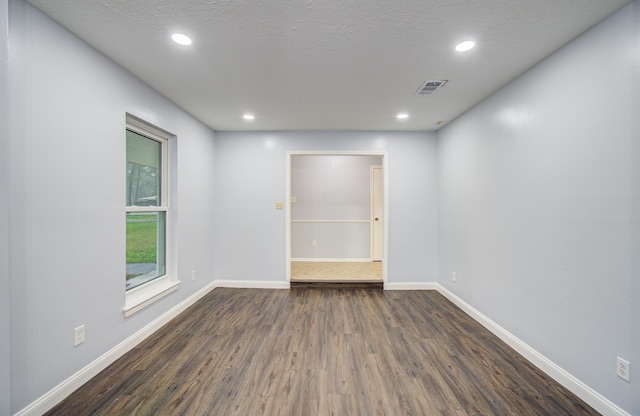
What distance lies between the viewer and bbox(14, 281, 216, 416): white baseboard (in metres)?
1.54

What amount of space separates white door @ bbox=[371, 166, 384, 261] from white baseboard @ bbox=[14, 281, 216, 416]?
3.97m

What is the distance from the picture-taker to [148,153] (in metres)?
2.77

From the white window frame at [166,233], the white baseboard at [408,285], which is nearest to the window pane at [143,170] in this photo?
the white window frame at [166,233]

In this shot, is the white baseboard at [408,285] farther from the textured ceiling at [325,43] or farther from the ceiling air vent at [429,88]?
the ceiling air vent at [429,88]

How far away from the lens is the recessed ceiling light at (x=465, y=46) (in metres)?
1.82

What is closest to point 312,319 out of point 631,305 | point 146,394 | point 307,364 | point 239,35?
point 307,364

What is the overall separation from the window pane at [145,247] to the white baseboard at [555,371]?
11.9ft

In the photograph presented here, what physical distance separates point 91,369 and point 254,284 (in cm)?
225

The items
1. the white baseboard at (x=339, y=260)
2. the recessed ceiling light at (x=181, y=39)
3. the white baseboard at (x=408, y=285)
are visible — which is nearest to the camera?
the recessed ceiling light at (x=181, y=39)

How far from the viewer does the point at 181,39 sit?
180 centimetres

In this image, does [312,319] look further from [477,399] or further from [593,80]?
[593,80]

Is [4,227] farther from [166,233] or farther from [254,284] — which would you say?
[254,284]

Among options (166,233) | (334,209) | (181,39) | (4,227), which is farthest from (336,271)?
(4,227)

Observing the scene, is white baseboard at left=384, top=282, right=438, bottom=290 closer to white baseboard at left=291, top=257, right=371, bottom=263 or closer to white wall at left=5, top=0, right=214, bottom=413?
white baseboard at left=291, top=257, right=371, bottom=263
